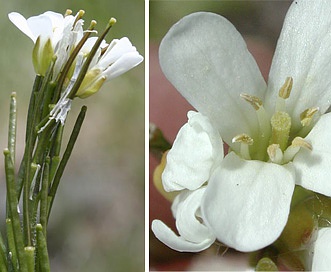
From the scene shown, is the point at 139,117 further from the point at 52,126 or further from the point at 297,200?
the point at 297,200

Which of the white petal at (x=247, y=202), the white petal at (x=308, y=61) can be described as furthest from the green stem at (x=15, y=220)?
the white petal at (x=308, y=61)

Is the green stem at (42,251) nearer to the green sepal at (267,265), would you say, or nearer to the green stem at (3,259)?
the green stem at (3,259)

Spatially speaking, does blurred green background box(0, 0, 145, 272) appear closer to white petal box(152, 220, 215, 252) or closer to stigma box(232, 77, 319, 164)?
white petal box(152, 220, 215, 252)

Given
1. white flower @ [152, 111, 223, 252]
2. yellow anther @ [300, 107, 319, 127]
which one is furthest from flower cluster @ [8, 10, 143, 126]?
yellow anther @ [300, 107, 319, 127]

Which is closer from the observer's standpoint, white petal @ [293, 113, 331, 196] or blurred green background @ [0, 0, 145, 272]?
white petal @ [293, 113, 331, 196]

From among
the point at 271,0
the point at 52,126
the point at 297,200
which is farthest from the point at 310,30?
the point at 52,126
